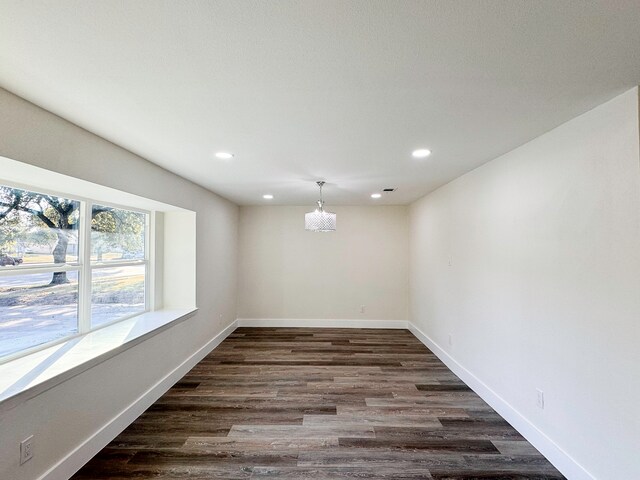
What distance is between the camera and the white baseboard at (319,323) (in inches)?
221

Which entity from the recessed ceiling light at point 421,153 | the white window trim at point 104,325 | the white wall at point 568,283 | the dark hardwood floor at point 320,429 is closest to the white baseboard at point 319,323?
the dark hardwood floor at point 320,429

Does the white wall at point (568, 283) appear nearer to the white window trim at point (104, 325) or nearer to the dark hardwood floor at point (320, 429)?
the dark hardwood floor at point (320, 429)

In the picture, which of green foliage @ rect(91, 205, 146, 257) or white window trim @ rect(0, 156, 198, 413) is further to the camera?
green foliage @ rect(91, 205, 146, 257)

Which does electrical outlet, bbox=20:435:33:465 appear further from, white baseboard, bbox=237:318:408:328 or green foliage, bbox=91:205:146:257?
white baseboard, bbox=237:318:408:328

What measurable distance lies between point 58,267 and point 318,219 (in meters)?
2.36

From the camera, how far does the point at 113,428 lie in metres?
2.33

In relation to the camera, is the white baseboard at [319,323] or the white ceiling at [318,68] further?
the white baseboard at [319,323]

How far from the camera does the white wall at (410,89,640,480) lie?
161cm

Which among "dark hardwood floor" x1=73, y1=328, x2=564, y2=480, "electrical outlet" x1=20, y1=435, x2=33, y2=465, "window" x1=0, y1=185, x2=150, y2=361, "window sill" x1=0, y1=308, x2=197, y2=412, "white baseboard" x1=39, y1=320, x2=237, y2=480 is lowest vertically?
"dark hardwood floor" x1=73, y1=328, x2=564, y2=480

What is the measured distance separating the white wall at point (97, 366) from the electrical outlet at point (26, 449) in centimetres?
2

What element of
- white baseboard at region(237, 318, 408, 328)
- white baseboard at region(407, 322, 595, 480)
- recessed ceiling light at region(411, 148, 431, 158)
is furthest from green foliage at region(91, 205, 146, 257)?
white baseboard at region(407, 322, 595, 480)

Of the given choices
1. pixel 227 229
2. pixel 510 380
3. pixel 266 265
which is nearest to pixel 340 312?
pixel 266 265

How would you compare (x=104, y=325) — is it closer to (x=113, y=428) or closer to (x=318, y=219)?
(x=113, y=428)

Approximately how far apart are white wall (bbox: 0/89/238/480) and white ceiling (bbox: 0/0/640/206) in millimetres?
141
